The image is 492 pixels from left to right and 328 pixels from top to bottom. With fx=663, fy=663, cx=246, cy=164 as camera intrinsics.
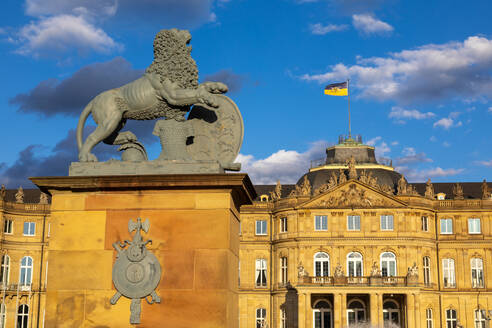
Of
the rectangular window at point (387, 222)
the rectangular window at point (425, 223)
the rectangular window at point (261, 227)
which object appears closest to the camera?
the rectangular window at point (387, 222)

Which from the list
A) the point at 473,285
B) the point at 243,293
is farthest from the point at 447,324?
the point at 243,293

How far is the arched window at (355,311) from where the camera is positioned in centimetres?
6059

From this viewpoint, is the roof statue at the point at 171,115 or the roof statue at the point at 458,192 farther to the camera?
the roof statue at the point at 458,192

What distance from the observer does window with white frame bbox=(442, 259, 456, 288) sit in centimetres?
6431

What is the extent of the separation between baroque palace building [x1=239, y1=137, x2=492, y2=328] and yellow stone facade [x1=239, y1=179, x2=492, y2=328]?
9 centimetres

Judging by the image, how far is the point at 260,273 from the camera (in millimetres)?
66500

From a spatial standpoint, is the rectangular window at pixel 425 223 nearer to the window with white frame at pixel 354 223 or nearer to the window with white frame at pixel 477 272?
the window with white frame at pixel 477 272

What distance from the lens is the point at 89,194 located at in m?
8.70

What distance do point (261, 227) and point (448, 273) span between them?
61.7ft

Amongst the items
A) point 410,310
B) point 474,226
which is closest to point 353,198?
point 410,310

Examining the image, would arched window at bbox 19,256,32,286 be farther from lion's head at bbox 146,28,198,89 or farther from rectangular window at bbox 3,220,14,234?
lion's head at bbox 146,28,198,89

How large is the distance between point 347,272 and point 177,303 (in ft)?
181

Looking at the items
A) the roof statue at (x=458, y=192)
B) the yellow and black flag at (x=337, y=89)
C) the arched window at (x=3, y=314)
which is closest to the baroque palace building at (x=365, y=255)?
the roof statue at (x=458, y=192)

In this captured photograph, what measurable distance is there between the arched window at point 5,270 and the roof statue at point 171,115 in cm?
6210
